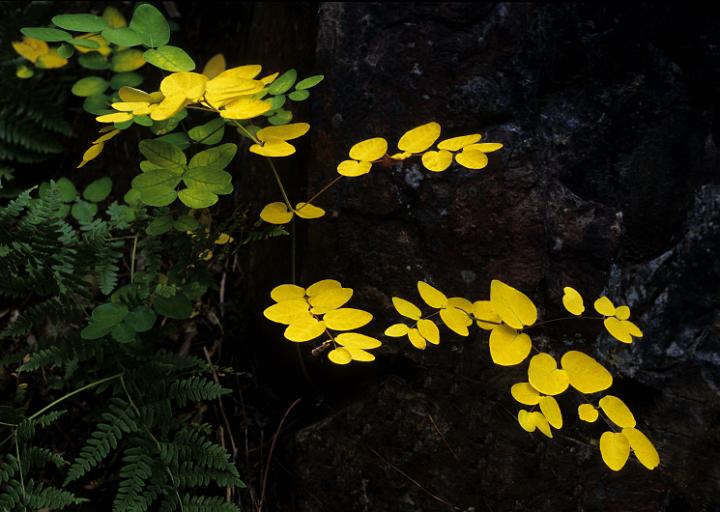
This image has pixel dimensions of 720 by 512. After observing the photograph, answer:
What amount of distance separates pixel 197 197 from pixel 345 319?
59cm

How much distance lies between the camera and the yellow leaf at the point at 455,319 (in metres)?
Result: 1.88

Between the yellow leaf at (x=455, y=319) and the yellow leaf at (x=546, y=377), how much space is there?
0.23 metres

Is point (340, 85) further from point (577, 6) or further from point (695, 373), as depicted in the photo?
point (695, 373)

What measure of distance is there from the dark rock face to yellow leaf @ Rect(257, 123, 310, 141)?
48 cm

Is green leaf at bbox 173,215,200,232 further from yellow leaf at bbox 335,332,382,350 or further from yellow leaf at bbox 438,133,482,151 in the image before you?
yellow leaf at bbox 438,133,482,151

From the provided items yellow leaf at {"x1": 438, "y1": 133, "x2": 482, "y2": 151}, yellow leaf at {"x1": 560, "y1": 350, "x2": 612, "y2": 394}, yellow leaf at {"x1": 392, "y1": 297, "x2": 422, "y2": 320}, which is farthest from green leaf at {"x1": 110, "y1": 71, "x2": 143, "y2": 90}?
yellow leaf at {"x1": 560, "y1": 350, "x2": 612, "y2": 394}

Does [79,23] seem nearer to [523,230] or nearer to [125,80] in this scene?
[125,80]

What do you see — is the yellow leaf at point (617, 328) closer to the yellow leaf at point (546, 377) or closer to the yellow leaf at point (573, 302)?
the yellow leaf at point (573, 302)

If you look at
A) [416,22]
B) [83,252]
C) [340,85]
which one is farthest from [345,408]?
[416,22]

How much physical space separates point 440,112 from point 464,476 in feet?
4.68

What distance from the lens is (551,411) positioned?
1797mm

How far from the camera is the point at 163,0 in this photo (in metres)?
3.28

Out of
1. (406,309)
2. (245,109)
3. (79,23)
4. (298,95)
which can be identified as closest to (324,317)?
(406,309)

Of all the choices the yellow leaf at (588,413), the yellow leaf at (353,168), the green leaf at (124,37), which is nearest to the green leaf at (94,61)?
the green leaf at (124,37)
